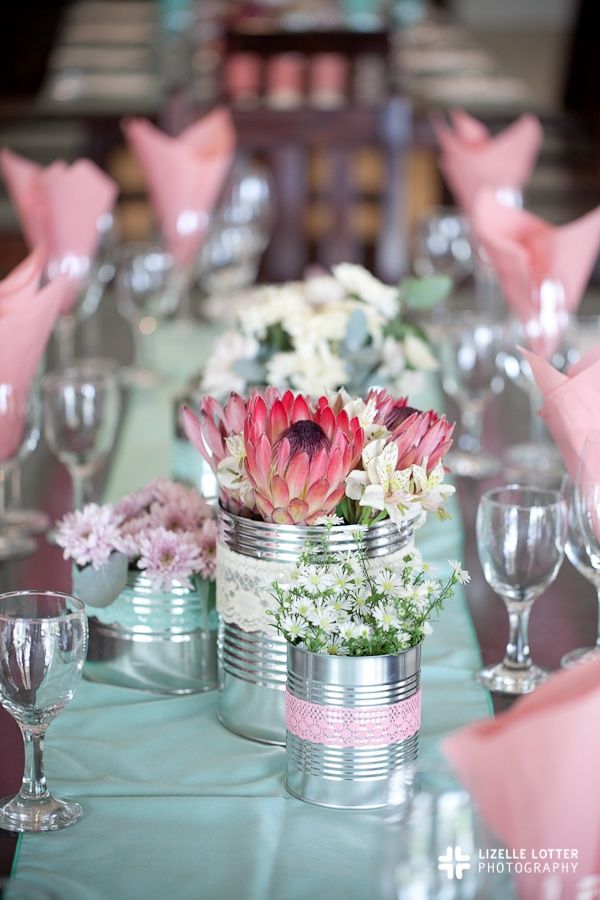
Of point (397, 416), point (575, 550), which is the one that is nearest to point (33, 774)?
point (397, 416)

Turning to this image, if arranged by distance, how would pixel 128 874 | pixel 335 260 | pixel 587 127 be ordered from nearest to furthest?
pixel 128 874, pixel 335 260, pixel 587 127

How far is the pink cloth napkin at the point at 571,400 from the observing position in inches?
50.3

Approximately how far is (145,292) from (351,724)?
1.45 meters

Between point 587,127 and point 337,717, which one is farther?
point 587,127

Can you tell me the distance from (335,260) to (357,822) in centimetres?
266

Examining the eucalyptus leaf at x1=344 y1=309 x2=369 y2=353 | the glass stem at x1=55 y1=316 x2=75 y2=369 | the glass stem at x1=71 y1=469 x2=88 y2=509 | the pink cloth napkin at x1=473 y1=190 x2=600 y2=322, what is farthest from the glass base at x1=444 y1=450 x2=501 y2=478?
the glass stem at x1=55 y1=316 x2=75 y2=369

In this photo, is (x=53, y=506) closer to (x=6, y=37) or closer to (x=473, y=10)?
(x=6, y=37)

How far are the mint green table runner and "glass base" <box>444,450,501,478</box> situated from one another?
62cm

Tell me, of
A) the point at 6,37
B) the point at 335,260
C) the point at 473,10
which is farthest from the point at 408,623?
the point at 473,10

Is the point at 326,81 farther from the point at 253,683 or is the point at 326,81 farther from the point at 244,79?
the point at 253,683

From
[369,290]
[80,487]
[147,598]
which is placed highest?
[369,290]

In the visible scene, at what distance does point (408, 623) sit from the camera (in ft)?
3.23

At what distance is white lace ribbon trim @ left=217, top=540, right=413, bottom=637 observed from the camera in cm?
106

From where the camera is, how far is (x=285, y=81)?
13.5 ft
